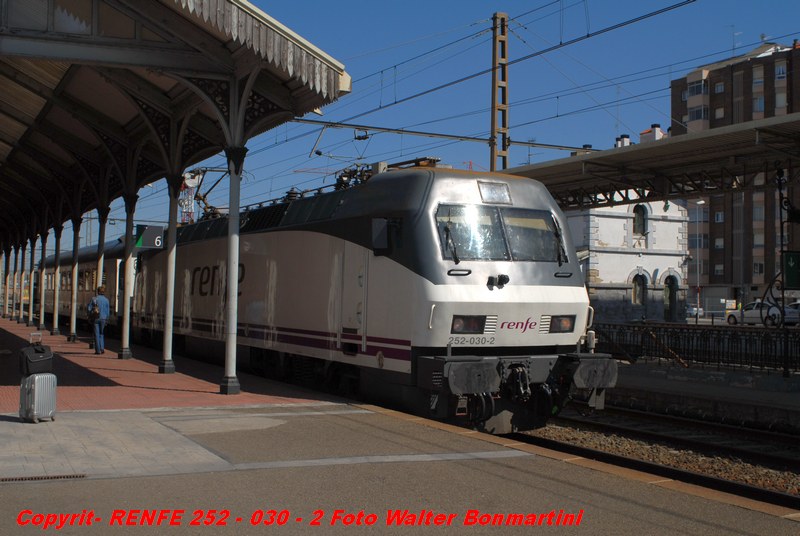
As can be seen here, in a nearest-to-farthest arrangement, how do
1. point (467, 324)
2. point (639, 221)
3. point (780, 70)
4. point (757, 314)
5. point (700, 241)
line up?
1. point (467, 324)
2. point (757, 314)
3. point (639, 221)
4. point (780, 70)
5. point (700, 241)

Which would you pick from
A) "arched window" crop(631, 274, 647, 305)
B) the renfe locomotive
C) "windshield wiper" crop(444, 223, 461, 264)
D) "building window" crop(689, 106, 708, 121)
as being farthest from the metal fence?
"building window" crop(689, 106, 708, 121)

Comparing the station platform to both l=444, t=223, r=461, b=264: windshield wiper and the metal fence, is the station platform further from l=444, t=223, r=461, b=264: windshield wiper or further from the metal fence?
the metal fence

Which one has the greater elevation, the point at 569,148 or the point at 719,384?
the point at 569,148

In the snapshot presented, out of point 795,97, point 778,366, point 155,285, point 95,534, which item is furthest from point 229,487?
point 795,97

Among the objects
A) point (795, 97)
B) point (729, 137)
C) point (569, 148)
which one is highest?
point (795, 97)

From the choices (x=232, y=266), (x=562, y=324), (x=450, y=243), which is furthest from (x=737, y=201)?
(x=450, y=243)

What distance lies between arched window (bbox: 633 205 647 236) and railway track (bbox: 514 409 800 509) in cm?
3392

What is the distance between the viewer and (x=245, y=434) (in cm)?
924

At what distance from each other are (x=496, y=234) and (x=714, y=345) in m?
11.1

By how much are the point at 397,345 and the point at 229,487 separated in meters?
3.93

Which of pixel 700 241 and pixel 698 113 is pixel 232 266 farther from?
pixel 698 113

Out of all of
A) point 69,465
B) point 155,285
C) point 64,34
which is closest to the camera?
point 69,465

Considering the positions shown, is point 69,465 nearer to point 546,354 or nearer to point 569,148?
point 546,354

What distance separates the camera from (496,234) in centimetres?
1058
